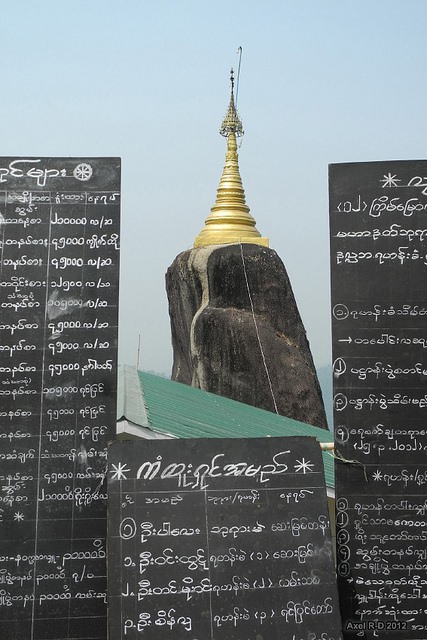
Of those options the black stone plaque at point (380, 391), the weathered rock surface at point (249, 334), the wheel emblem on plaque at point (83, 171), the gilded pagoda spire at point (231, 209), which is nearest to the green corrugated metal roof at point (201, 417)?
the black stone plaque at point (380, 391)

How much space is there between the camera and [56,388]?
7.95m

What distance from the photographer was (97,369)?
7.97 m

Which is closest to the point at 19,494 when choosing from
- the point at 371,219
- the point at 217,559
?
the point at 217,559

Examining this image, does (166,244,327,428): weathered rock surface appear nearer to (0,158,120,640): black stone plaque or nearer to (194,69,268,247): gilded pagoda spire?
(194,69,268,247): gilded pagoda spire

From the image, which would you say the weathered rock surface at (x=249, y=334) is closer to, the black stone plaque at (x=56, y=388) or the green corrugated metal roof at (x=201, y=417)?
the green corrugated metal roof at (x=201, y=417)

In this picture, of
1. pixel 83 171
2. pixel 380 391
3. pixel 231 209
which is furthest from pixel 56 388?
pixel 231 209

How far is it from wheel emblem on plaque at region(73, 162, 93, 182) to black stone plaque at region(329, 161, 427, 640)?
1.80 meters

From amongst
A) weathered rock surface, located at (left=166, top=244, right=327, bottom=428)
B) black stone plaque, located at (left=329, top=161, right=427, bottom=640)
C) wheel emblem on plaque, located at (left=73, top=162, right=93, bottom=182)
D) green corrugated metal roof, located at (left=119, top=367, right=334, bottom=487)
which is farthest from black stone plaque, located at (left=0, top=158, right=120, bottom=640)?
weathered rock surface, located at (left=166, top=244, right=327, bottom=428)

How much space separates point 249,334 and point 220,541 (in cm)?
1511

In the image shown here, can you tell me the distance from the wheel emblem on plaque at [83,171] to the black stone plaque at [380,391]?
1805 millimetres

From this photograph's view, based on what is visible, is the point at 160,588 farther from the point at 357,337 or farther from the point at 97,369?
the point at 357,337

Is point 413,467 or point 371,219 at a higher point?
Result: point 371,219

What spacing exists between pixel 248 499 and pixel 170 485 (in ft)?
1.77

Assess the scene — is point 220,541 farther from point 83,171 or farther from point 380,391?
point 83,171
